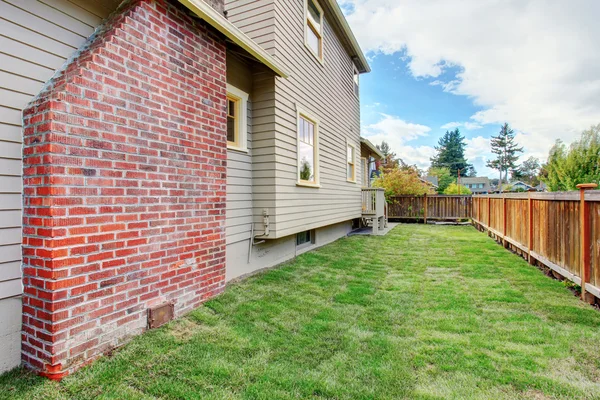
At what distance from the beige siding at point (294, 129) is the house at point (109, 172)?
0.60 meters

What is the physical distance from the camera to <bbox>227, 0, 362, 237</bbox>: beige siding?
493 cm

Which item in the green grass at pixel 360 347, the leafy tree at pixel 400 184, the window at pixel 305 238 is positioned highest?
the leafy tree at pixel 400 184

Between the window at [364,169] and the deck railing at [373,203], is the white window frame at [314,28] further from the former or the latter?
the window at [364,169]

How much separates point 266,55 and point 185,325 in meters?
Result: 3.77

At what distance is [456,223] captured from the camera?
14469 mm

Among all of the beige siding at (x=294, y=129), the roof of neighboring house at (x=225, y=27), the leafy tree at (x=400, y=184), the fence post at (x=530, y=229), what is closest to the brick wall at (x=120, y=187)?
the roof of neighboring house at (x=225, y=27)

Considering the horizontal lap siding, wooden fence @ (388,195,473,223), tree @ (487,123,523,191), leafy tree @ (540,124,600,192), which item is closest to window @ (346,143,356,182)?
the horizontal lap siding

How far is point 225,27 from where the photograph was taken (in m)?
3.46

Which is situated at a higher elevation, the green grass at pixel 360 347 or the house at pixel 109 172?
the house at pixel 109 172

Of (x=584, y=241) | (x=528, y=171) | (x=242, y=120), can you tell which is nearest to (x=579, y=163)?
(x=584, y=241)

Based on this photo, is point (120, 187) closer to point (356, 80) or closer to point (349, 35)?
point (349, 35)

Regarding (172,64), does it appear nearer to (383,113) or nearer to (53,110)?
(53,110)

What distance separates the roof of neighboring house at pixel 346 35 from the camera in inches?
282

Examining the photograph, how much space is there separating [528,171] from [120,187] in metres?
82.9
